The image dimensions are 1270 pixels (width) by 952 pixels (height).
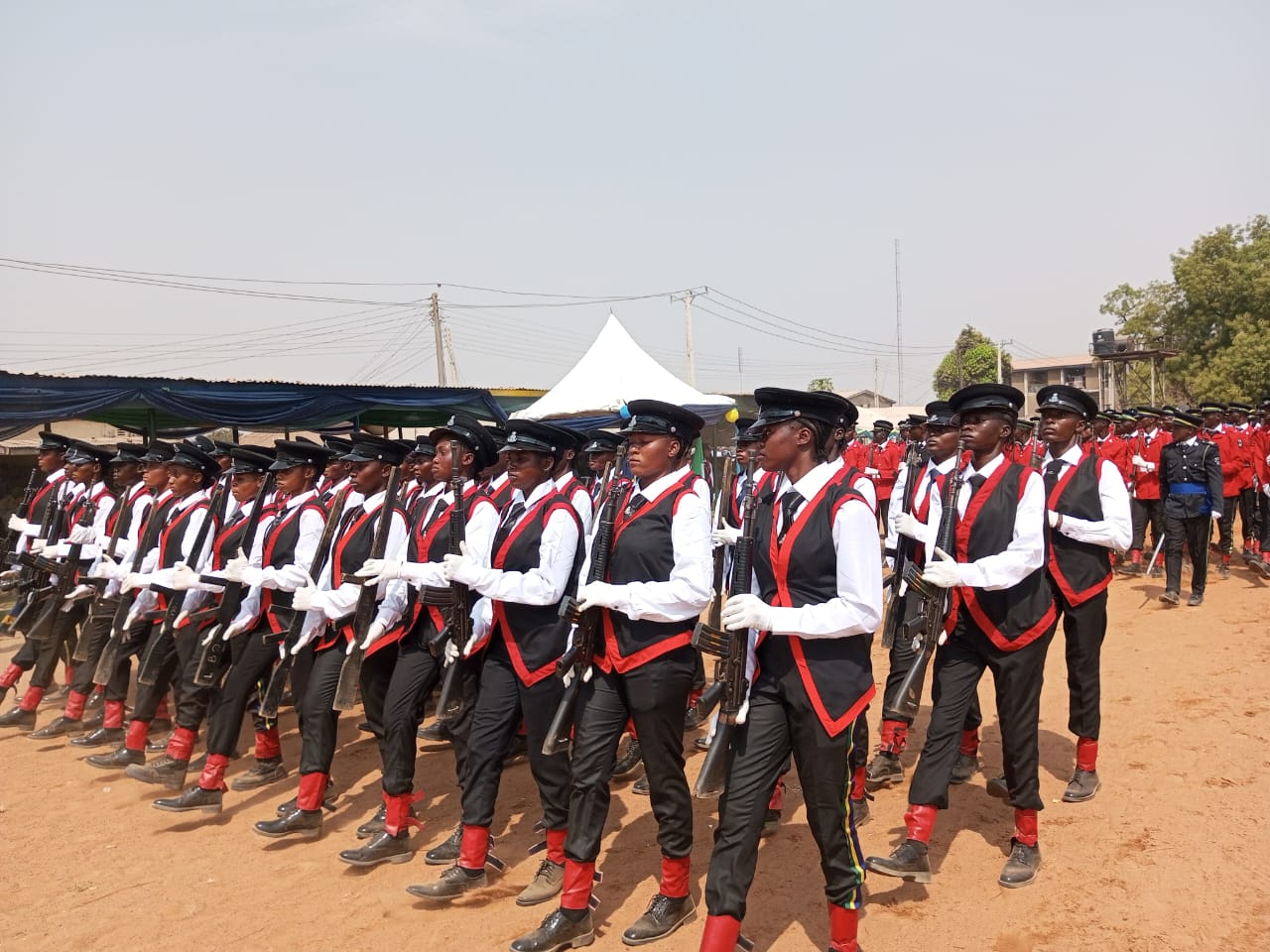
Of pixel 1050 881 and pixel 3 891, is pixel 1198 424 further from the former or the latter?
pixel 3 891

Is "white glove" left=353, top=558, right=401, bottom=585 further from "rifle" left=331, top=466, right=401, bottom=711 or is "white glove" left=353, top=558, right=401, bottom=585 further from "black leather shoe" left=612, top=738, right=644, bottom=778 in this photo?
"black leather shoe" left=612, top=738, right=644, bottom=778

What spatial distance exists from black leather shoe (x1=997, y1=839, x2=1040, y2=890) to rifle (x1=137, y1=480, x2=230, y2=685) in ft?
17.7

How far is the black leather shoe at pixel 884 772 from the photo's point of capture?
19.0 feet

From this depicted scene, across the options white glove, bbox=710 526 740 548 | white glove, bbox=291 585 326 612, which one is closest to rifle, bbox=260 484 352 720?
white glove, bbox=291 585 326 612

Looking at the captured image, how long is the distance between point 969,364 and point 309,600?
58.4m

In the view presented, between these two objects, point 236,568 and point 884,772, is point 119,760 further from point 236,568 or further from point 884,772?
point 884,772

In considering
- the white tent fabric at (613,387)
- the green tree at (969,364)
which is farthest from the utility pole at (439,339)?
the green tree at (969,364)

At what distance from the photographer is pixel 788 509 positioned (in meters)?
3.46

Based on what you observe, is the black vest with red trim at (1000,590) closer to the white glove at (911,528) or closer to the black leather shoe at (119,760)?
the white glove at (911,528)

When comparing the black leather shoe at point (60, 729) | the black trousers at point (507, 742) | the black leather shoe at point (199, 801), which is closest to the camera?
the black trousers at point (507, 742)

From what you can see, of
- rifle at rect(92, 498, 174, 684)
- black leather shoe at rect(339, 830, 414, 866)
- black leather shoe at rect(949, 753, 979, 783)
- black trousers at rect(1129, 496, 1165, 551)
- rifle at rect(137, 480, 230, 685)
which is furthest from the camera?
black trousers at rect(1129, 496, 1165, 551)

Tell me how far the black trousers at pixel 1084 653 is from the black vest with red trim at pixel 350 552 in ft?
13.2

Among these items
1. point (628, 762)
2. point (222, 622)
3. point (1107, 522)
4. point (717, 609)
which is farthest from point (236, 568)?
point (1107, 522)

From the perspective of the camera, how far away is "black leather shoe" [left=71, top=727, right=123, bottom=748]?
289 inches
